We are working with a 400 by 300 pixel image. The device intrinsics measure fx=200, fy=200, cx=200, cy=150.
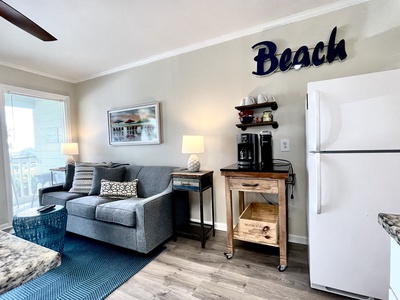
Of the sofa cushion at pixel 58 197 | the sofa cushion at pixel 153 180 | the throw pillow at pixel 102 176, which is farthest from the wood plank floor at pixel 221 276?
the sofa cushion at pixel 58 197

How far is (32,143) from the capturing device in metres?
3.32

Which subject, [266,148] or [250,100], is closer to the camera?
[266,148]

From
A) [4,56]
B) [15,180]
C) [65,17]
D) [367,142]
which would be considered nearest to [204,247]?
[367,142]

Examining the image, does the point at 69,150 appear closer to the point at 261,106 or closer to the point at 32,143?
the point at 32,143

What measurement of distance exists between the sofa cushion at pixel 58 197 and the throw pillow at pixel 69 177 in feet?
0.64

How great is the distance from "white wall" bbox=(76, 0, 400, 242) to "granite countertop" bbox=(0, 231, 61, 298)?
2157mm

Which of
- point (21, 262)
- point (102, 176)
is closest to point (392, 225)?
point (21, 262)

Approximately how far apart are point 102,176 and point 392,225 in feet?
9.69

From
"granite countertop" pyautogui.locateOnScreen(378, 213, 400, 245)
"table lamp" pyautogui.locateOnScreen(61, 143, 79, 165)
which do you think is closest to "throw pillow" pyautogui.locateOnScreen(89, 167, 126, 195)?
"table lamp" pyautogui.locateOnScreen(61, 143, 79, 165)

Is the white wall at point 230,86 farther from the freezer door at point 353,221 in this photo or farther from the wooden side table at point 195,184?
the freezer door at point 353,221

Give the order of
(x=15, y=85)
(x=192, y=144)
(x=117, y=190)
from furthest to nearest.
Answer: (x=15, y=85), (x=117, y=190), (x=192, y=144)

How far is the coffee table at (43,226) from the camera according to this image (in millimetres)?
1887

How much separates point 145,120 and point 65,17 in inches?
59.1

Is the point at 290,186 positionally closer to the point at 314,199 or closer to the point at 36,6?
the point at 314,199
